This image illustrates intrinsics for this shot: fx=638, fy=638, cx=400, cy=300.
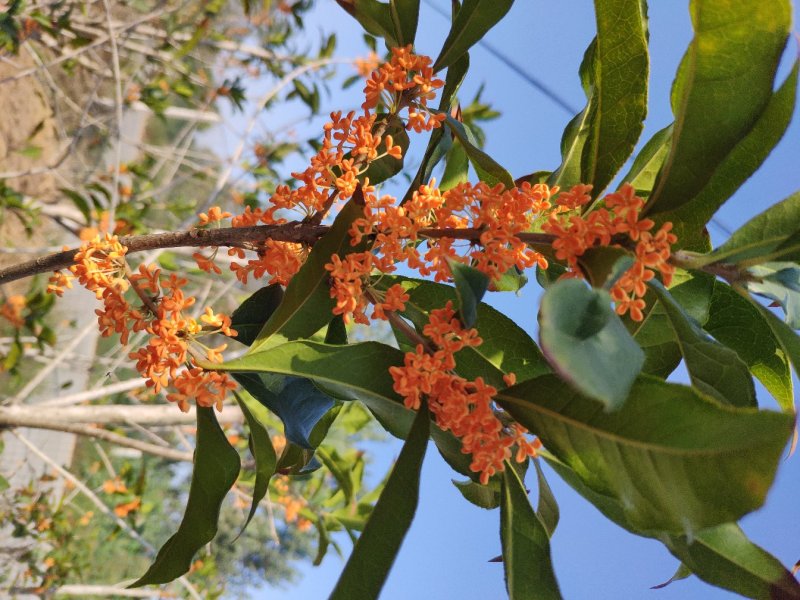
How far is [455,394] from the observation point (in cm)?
62

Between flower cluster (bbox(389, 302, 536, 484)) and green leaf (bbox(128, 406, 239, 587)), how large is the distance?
0.30 m

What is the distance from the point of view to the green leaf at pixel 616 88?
71 centimetres

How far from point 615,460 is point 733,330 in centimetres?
39

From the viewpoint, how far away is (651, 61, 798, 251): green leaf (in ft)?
2.12

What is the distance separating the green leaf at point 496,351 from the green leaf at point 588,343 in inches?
11.5

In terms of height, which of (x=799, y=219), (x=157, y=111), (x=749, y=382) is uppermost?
(x=157, y=111)

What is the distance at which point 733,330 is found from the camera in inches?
33.4

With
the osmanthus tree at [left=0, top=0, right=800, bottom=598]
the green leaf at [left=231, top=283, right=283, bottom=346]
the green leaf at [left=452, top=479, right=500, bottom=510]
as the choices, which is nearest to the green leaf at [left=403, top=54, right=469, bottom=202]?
the osmanthus tree at [left=0, top=0, right=800, bottom=598]

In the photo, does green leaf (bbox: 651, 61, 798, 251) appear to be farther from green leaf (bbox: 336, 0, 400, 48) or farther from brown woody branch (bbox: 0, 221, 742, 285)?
green leaf (bbox: 336, 0, 400, 48)

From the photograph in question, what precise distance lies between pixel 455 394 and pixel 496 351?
0.59 feet

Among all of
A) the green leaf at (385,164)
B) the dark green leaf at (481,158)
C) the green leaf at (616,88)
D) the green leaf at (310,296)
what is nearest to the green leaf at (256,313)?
the green leaf at (310,296)

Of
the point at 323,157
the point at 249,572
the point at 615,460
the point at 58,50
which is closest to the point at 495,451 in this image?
the point at 615,460

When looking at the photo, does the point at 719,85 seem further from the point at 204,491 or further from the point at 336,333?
the point at 204,491

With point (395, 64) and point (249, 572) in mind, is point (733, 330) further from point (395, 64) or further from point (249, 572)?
point (249, 572)
